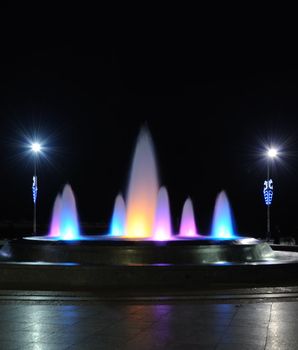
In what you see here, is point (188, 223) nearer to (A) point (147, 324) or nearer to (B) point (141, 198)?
(B) point (141, 198)

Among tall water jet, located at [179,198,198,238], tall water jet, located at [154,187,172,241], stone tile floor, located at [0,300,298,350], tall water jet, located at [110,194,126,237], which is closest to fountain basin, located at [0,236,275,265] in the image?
stone tile floor, located at [0,300,298,350]

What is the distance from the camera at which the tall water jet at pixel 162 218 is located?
2398 centimetres

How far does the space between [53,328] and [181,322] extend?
2081mm

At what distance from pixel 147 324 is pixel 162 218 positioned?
15.6 metres

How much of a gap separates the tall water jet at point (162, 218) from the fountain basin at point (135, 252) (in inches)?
280

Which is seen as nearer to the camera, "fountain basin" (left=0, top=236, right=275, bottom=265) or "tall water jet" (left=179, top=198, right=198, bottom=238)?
"fountain basin" (left=0, top=236, right=275, bottom=265)

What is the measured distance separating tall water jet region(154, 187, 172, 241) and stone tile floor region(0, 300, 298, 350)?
39.3 feet

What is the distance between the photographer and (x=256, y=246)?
1759 cm

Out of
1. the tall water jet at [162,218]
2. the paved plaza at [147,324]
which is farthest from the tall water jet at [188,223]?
the paved plaza at [147,324]

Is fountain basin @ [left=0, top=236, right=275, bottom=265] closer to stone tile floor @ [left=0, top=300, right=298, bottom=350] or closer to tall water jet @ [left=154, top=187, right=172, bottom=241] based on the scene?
stone tile floor @ [left=0, top=300, right=298, bottom=350]

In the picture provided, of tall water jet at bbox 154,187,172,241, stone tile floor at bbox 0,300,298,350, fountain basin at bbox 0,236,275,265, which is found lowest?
stone tile floor at bbox 0,300,298,350

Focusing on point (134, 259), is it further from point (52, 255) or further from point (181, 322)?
point (181, 322)

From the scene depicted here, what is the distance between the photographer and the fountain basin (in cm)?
1552

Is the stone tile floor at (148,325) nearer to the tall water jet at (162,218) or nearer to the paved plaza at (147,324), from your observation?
the paved plaza at (147,324)
